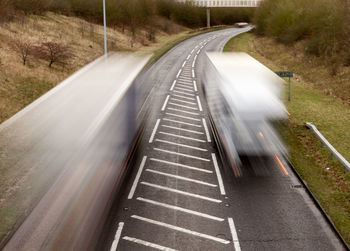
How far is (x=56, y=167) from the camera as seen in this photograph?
43.9ft

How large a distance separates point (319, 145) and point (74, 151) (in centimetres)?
1110

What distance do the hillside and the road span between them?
9920 mm

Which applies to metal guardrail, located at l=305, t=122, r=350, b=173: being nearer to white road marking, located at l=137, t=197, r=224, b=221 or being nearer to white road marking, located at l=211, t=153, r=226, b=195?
white road marking, located at l=211, t=153, r=226, b=195

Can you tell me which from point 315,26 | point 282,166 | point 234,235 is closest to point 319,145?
point 282,166

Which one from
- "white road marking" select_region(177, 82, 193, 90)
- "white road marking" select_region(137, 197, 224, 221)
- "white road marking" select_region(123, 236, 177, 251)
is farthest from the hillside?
"white road marking" select_region(123, 236, 177, 251)

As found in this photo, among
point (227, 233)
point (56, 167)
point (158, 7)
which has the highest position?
point (158, 7)

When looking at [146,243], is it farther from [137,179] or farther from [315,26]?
[315,26]

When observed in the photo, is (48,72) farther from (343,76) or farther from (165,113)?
(343,76)

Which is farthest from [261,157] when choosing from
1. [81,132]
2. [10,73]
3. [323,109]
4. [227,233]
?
[10,73]

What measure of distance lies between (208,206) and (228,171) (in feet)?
9.39

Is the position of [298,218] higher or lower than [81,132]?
lower

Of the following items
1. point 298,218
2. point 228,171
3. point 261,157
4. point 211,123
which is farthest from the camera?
point 211,123

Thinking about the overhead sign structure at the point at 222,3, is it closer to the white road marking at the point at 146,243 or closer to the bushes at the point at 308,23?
the bushes at the point at 308,23

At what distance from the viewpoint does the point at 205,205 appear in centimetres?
1207
